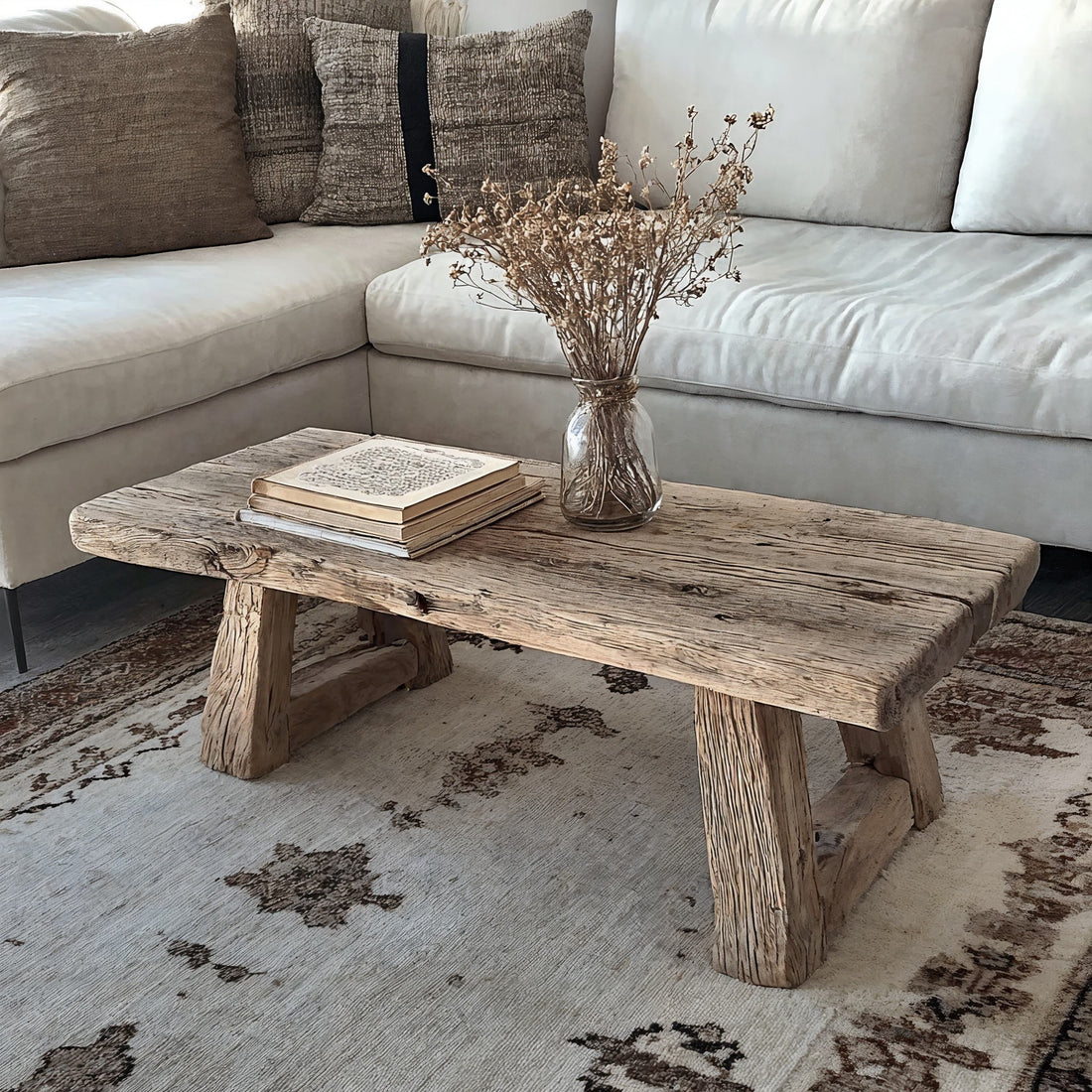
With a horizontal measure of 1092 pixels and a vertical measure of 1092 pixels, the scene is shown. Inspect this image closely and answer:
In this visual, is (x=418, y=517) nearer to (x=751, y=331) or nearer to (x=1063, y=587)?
(x=751, y=331)

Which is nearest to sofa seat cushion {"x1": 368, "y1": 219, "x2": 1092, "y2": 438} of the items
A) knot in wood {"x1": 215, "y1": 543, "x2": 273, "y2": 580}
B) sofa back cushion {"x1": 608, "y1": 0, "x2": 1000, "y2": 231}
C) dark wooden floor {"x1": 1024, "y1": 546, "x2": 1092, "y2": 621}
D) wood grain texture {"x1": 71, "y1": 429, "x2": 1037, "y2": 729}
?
sofa back cushion {"x1": 608, "y1": 0, "x2": 1000, "y2": 231}

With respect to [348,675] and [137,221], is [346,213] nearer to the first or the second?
[137,221]

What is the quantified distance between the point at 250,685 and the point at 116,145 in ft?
4.67

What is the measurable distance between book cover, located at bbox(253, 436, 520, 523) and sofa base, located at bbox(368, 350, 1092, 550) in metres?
0.80

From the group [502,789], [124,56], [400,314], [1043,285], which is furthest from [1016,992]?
[124,56]

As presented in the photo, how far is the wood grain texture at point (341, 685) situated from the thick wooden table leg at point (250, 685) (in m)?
0.03

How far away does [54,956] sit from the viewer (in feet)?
4.38

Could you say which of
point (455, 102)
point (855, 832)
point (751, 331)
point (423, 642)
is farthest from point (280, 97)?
point (855, 832)

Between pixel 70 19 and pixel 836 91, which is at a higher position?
pixel 70 19

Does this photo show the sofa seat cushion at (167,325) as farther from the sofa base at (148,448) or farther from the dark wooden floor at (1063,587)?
the dark wooden floor at (1063,587)

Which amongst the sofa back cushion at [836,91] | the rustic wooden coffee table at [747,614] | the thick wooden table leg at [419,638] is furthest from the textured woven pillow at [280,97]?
the rustic wooden coffee table at [747,614]

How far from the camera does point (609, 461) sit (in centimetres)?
138

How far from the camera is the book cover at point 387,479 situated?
4.47 ft

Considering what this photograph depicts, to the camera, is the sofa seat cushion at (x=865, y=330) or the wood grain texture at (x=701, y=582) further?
the sofa seat cushion at (x=865, y=330)
